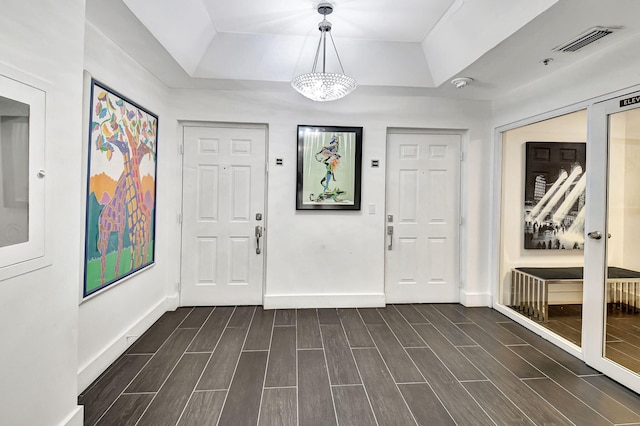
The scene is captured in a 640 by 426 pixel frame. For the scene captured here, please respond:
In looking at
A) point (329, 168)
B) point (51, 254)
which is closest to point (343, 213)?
point (329, 168)

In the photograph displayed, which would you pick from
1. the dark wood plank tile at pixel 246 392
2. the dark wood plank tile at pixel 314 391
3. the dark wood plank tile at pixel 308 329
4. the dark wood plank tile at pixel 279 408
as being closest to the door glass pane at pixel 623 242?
the dark wood plank tile at pixel 314 391

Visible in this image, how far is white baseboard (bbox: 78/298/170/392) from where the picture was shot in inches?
84.1

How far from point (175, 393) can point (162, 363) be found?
445mm

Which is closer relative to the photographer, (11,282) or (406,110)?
(11,282)

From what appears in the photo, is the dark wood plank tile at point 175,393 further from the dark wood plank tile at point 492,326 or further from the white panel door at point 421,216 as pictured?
the dark wood plank tile at point 492,326

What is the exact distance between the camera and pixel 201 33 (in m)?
2.79

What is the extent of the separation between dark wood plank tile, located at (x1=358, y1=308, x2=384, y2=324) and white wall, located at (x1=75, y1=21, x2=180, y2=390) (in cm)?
209

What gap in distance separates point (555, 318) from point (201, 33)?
4.34 meters

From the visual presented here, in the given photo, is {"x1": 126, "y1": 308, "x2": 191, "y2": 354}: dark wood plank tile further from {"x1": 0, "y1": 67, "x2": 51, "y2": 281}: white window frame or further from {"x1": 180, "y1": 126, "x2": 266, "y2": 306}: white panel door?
{"x1": 0, "y1": 67, "x2": 51, "y2": 281}: white window frame

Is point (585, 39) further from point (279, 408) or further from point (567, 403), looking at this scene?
point (279, 408)

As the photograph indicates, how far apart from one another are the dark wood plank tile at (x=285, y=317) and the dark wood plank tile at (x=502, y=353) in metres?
1.70

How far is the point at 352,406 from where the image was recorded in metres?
1.98

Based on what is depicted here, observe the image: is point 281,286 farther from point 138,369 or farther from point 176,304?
point 138,369

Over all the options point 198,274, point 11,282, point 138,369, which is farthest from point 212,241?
point 11,282
